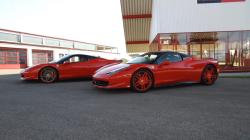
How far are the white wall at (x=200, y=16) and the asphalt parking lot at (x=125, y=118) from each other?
8.95m

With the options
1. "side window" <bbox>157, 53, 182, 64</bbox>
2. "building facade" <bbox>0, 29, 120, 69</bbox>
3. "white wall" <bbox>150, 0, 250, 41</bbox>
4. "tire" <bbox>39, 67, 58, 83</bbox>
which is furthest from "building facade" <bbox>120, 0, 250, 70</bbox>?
"building facade" <bbox>0, 29, 120, 69</bbox>

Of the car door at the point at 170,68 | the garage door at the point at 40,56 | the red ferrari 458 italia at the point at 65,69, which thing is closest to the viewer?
the car door at the point at 170,68

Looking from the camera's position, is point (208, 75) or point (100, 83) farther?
point (208, 75)

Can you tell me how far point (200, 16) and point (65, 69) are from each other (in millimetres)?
8709

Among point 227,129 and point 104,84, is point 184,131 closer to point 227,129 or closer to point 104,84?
point 227,129

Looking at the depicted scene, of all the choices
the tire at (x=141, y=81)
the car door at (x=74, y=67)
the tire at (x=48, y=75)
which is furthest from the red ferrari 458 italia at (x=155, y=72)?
the tire at (x=48, y=75)

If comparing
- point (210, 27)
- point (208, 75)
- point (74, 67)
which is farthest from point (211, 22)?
point (74, 67)

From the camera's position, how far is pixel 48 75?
7965 millimetres

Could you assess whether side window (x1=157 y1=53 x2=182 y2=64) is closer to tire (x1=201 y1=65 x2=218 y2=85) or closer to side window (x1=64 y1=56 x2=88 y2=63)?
tire (x1=201 y1=65 x2=218 y2=85)

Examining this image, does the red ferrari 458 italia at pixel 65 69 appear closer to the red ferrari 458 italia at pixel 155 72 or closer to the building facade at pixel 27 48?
the red ferrari 458 italia at pixel 155 72

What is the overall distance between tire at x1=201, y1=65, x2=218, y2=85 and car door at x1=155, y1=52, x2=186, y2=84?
Result: 2.98 ft

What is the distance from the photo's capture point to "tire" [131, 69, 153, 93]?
5652mm

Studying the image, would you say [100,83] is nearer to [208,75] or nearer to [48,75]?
[48,75]

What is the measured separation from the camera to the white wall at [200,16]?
1278 centimetres
